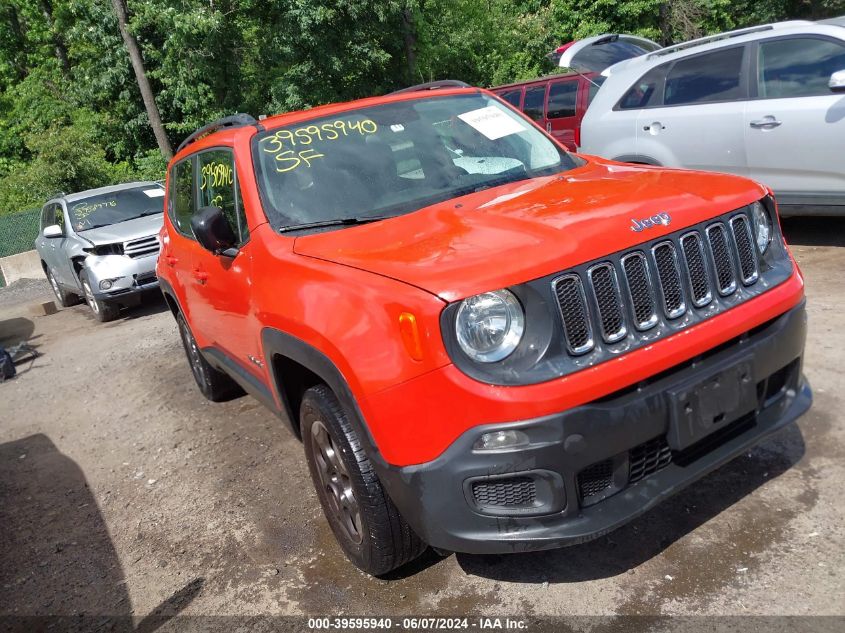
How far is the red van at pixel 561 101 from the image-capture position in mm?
10672

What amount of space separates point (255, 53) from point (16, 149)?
1405cm

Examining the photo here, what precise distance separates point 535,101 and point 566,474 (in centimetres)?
998

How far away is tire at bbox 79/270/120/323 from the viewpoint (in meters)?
9.48

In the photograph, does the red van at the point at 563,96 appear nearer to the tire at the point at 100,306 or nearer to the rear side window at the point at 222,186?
the rear side window at the point at 222,186

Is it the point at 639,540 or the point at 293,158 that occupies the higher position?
the point at 293,158

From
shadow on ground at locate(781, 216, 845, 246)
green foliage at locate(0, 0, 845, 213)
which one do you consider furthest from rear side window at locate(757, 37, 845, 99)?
green foliage at locate(0, 0, 845, 213)

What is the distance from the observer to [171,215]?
5.12 m

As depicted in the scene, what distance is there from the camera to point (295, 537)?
354 centimetres

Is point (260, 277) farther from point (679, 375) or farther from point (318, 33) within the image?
point (318, 33)

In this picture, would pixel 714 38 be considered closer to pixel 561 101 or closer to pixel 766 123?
pixel 766 123

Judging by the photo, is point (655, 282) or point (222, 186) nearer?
point (655, 282)

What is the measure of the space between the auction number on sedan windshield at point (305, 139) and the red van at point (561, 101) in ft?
23.8

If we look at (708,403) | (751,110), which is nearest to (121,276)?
(751,110)

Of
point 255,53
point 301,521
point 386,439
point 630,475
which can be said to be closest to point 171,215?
point 301,521
